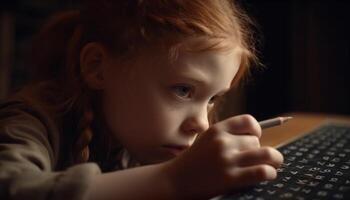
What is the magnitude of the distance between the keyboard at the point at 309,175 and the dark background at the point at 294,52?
0.89 metres

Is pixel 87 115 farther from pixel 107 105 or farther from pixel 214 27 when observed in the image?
pixel 214 27

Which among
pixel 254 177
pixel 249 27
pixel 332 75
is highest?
pixel 249 27

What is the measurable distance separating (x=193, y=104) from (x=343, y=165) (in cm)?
20

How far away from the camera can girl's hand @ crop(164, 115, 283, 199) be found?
0.39 m

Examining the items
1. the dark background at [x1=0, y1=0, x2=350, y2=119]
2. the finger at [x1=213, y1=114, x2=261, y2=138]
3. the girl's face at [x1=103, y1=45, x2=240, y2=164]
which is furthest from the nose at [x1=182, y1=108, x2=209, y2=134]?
the dark background at [x1=0, y1=0, x2=350, y2=119]

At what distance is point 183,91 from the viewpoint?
0.54 m

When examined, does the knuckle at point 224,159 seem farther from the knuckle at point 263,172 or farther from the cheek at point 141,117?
the cheek at point 141,117

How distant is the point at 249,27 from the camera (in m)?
0.66

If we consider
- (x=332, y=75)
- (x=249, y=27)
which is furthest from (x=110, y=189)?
(x=332, y=75)

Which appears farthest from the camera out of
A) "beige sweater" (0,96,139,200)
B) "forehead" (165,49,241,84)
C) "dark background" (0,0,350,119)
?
"dark background" (0,0,350,119)

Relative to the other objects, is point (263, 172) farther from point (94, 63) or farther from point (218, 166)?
point (94, 63)

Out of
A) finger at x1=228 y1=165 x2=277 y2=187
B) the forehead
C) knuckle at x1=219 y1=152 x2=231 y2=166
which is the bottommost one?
finger at x1=228 y1=165 x2=277 y2=187

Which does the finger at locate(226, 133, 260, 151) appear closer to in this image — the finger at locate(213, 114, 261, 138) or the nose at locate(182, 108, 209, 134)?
the finger at locate(213, 114, 261, 138)

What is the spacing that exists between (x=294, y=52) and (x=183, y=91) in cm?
121
